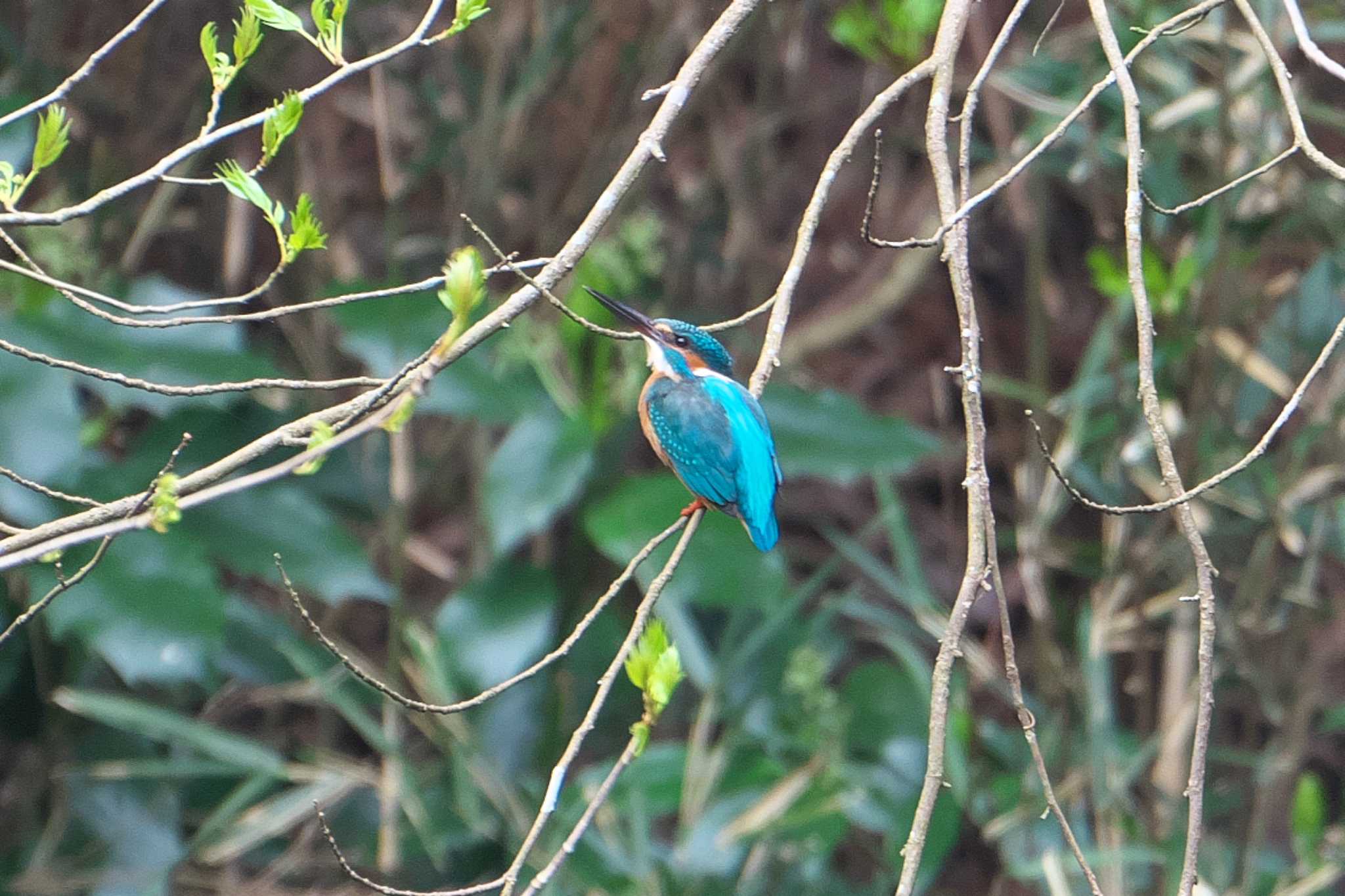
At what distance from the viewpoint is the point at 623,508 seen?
2.92 m

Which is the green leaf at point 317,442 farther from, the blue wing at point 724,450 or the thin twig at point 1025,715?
the blue wing at point 724,450

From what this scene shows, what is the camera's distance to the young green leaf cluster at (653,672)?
1.34 meters

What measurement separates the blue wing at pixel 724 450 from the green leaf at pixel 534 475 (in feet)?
2.27

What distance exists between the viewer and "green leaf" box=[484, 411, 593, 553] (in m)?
2.89

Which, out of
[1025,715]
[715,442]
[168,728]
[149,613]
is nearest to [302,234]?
[1025,715]

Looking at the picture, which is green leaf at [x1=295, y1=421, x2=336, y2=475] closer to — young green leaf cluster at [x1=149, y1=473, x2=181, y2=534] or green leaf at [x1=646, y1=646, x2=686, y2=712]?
young green leaf cluster at [x1=149, y1=473, x2=181, y2=534]

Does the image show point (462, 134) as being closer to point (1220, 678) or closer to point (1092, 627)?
point (1092, 627)

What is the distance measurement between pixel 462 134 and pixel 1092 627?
5.91ft

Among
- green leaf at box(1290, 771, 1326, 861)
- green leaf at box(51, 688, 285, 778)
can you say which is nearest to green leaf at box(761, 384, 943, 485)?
green leaf at box(1290, 771, 1326, 861)

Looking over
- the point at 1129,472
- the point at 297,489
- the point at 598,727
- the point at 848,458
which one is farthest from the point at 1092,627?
the point at 297,489

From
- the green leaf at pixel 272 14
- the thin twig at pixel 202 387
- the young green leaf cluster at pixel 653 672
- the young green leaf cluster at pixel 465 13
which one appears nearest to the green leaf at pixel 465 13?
the young green leaf cluster at pixel 465 13

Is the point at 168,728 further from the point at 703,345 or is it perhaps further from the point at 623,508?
the point at 703,345

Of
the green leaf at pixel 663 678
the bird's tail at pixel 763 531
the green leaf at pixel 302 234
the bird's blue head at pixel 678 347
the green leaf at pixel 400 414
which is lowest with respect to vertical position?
the bird's tail at pixel 763 531

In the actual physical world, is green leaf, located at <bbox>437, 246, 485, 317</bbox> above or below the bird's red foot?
above
